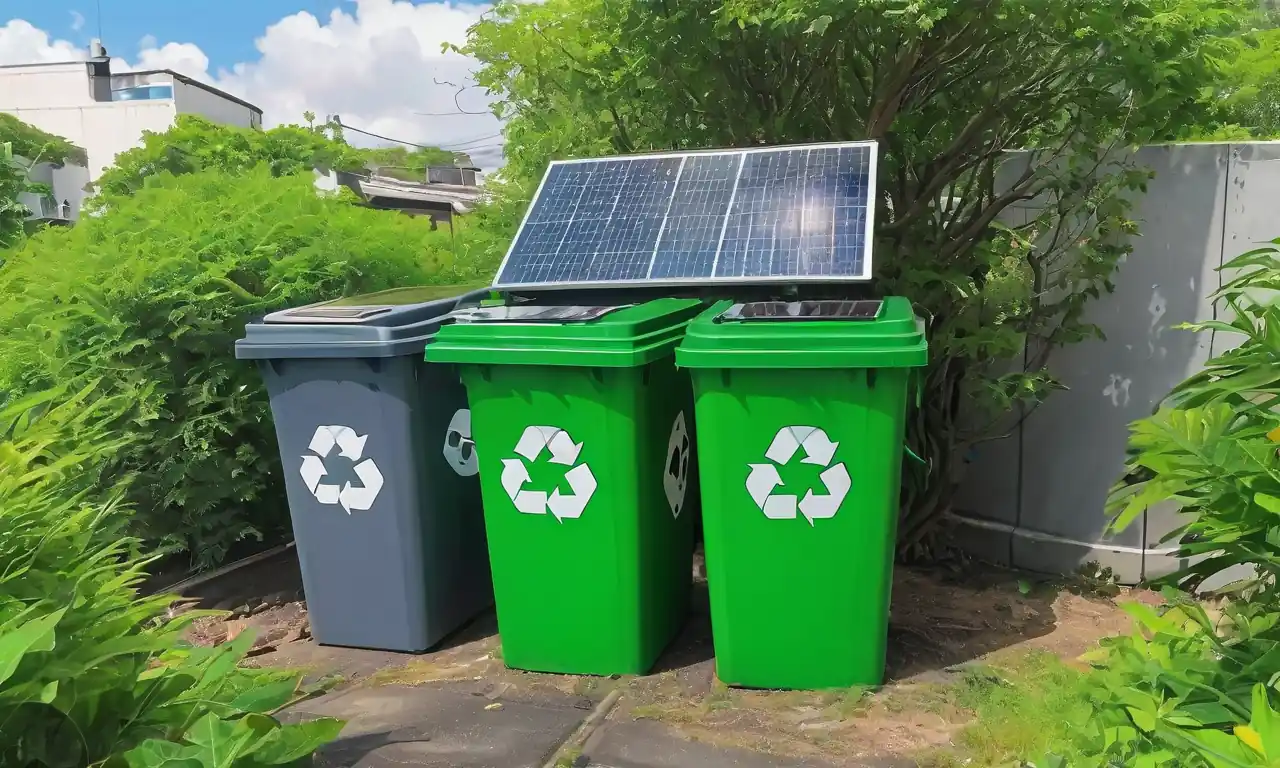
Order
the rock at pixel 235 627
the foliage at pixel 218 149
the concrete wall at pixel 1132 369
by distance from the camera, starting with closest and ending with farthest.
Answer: the concrete wall at pixel 1132 369 → the rock at pixel 235 627 → the foliage at pixel 218 149

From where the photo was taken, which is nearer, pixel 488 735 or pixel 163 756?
pixel 163 756

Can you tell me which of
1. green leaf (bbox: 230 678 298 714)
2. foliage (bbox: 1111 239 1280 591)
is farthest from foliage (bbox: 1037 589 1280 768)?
green leaf (bbox: 230 678 298 714)

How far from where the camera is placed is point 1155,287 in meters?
4.02

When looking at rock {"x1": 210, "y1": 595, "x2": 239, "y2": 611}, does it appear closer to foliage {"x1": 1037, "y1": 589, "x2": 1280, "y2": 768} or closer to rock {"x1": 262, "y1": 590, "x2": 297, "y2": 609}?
rock {"x1": 262, "y1": 590, "x2": 297, "y2": 609}

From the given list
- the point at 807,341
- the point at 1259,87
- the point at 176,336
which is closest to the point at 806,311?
the point at 807,341

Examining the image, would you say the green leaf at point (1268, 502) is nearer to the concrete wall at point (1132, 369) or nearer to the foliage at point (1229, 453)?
the foliage at point (1229, 453)

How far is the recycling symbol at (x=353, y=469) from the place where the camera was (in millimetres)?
3506

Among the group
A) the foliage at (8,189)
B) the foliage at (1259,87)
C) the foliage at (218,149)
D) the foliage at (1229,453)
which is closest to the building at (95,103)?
the foliage at (218,149)

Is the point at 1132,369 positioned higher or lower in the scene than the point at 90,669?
higher

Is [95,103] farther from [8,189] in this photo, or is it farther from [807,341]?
[807,341]

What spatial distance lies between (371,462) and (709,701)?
5.18 feet

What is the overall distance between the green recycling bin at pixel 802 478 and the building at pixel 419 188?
44.1 ft

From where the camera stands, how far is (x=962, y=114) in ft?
14.9

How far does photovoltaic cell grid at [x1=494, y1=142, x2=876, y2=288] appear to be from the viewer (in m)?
3.63
